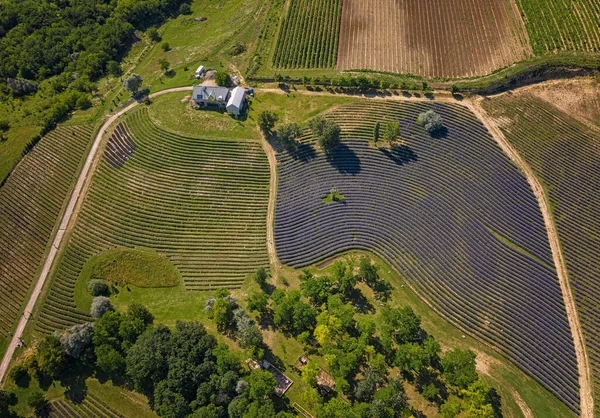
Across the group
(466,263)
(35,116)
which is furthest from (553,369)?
(35,116)

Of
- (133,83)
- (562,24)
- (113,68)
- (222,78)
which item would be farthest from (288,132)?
(562,24)

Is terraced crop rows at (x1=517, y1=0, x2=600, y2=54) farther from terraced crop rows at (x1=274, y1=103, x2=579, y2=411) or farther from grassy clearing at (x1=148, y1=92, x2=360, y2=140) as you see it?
grassy clearing at (x1=148, y1=92, x2=360, y2=140)

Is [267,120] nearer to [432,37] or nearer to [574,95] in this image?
[432,37]

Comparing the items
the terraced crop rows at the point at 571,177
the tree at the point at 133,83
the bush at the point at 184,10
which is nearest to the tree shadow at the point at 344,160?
the terraced crop rows at the point at 571,177

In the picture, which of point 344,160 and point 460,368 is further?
point 344,160

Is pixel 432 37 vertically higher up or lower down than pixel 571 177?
higher up
